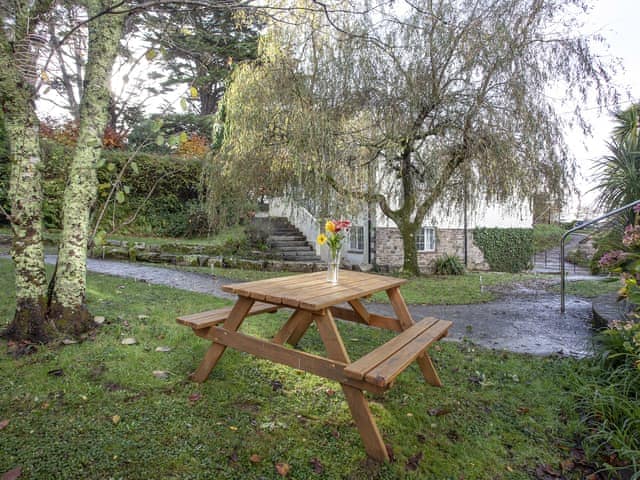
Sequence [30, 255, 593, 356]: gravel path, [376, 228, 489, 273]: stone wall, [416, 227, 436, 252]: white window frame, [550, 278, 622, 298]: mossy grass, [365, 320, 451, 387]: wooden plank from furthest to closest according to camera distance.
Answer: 1. [416, 227, 436, 252]: white window frame
2. [376, 228, 489, 273]: stone wall
3. [550, 278, 622, 298]: mossy grass
4. [30, 255, 593, 356]: gravel path
5. [365, 320, 451, 387]: wooden plank

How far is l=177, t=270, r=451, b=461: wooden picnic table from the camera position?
2.07 meters

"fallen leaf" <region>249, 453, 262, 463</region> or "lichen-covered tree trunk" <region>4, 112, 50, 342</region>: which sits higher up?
"lichen-covered tree trunk" <region>4, 112, 50, 342</region>

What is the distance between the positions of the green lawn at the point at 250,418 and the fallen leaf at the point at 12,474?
0.18ft

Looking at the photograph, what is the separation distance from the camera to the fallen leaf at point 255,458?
6.55 feet

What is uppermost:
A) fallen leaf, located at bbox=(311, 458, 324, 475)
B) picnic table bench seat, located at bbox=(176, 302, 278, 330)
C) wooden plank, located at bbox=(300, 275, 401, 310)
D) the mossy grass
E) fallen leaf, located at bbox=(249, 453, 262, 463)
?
wooden plank, located at bbox=(300, 275, 401, 310)

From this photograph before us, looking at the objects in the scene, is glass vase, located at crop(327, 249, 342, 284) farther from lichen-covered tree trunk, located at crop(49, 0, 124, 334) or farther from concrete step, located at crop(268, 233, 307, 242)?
concrete step, located at crop(268, 233, 307, 242)

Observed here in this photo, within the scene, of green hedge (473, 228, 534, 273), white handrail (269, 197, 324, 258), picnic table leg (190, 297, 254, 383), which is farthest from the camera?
green hedge (473, 228, 534, 273)

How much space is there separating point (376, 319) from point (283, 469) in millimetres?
1701

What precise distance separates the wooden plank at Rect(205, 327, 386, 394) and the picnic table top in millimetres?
299

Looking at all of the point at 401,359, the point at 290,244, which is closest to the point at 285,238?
the point at 290,244

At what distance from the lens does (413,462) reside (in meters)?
2.07

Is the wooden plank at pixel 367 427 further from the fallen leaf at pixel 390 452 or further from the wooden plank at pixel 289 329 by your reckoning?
the wooden plank at pixel 289 329

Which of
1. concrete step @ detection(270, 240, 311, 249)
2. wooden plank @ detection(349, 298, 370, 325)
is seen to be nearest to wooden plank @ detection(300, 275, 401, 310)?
wooden plank @ detection(349, 298, 370, 325)

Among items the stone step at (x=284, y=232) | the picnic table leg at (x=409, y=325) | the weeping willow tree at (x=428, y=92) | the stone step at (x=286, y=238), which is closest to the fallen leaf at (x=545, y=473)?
the picnic table leg at (x=409, y=325)
